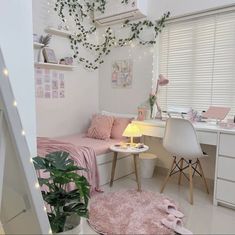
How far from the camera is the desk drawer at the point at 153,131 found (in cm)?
289

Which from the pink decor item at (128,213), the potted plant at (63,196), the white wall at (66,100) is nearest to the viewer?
the potted plant at (63,196)

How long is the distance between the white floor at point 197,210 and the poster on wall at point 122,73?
1.54 m

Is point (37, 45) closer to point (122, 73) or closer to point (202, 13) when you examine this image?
point (122, 73)

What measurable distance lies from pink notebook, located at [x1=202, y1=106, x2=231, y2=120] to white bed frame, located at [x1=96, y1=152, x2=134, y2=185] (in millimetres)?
1228

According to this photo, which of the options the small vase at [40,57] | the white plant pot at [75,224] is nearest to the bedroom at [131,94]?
the small vase at [40,57]

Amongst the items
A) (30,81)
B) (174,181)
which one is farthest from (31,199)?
(174,181)

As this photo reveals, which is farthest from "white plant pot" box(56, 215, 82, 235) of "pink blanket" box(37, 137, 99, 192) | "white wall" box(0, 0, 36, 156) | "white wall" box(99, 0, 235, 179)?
"white wall" box(99, 0, 235, 179)

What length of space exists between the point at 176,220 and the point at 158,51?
2.37m

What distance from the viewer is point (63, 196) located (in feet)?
4.36

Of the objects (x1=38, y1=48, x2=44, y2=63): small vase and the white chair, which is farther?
(x1=38, y1=48, x2=44, y2=63): small vase

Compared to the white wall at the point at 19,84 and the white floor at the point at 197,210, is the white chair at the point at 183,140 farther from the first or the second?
the white wall at the point at 19,84

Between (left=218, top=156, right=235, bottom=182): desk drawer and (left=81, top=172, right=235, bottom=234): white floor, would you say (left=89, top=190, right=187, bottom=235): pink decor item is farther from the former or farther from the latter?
(left=218, top=156, right=235, bottom=182): desk drawer

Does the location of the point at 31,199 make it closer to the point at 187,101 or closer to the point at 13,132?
the point at 13,132

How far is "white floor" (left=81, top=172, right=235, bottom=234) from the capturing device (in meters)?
Result: 1.97
